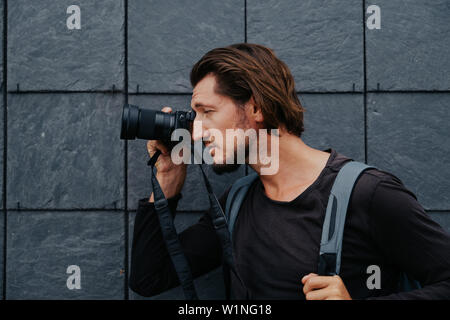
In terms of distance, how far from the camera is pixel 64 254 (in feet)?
6.54

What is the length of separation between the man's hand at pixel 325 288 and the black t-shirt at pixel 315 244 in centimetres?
12

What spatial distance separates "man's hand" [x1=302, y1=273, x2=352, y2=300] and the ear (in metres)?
0.65

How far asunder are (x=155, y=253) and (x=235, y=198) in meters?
0.42

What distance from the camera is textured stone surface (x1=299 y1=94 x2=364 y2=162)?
1.96 meters

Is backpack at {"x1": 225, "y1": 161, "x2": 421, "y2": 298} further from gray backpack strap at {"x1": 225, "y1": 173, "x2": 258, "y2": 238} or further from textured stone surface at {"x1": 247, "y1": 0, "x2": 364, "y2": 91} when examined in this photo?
textured stone surface at {"x1": 247, "y1": 0, "x2": 364, "y2": 91}

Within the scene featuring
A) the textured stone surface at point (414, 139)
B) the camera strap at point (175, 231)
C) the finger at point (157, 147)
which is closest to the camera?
the camera strap at point (175, 231)

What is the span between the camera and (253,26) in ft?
6.44

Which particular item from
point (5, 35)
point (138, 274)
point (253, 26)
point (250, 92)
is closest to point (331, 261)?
point (250, 92)

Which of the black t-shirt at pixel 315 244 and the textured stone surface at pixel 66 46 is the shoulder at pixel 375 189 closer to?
the black t-shirt at pixel 315 244

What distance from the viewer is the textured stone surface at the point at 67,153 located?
1984mm

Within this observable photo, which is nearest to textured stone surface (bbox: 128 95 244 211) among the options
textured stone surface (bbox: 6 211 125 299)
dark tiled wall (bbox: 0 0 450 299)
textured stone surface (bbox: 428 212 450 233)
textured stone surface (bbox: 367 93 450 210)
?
dark tiled wall (bbox: 0 0 450 299)

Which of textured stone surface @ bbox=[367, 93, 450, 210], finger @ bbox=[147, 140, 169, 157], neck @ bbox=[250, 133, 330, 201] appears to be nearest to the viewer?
neck @ bbox=[250, 133, 330, 201]

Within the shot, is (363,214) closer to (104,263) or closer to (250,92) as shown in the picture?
(250,92)

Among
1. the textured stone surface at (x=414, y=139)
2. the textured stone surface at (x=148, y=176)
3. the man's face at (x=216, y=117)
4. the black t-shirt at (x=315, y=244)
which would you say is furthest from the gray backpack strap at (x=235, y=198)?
the textured stone surface at (x=414, y=139)
